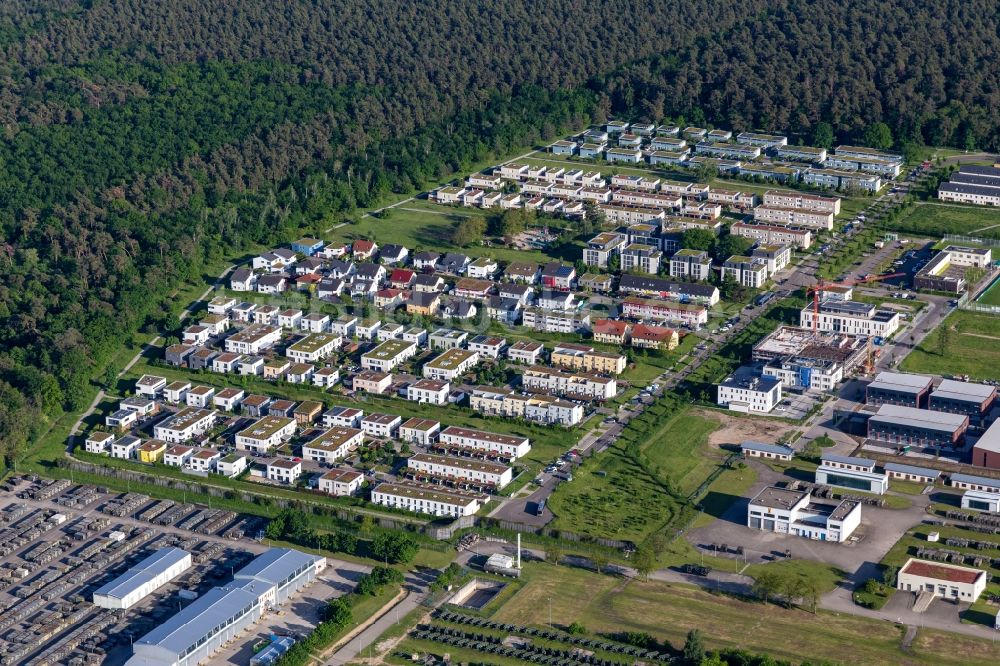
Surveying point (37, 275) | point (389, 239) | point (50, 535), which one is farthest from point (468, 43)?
point (50, 535)

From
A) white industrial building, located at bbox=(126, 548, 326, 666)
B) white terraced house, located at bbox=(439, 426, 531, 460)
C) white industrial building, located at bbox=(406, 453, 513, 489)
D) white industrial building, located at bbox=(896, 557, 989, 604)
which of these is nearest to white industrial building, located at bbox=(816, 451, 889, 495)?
white industrial building, located at bbox=(896, 557, 989, 604)

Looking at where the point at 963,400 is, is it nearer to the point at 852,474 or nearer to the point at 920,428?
the point at 920,428

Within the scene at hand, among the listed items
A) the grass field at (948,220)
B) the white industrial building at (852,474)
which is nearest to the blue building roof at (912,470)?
the white industrial building at (852,474)

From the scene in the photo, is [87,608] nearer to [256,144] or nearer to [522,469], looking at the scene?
[522,469]

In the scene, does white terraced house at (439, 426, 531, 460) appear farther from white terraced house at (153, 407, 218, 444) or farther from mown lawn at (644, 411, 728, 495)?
white terraced house at (153, 407, 218, 444)

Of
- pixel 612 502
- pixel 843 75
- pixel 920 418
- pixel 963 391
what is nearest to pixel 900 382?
pixel 963 391

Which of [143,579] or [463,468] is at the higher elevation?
[463,468]
